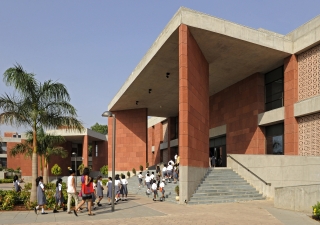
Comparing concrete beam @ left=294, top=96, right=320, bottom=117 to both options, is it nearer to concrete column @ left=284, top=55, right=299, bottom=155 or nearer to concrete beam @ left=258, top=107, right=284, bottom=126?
concrete column @ left=284, top=55, right=299, bottom=155

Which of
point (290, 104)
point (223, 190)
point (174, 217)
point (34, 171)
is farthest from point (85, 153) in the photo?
point (174, 217)

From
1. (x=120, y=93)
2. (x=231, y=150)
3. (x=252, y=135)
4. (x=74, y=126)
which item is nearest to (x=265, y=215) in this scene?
(x=74, y=126)

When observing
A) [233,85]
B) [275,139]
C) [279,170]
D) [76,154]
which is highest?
[233,85]

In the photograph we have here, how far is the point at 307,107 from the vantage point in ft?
69.1

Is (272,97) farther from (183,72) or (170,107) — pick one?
(170,107)

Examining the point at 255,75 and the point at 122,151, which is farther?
the point at 122,151

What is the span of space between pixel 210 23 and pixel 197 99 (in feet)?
14.0

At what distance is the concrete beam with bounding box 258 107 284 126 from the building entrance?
6347mm

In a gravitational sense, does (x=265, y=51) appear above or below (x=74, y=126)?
above

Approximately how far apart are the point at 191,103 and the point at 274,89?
9497 millimetres

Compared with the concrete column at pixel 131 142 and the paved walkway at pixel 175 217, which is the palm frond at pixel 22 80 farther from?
the concrete column at pixel 131 142

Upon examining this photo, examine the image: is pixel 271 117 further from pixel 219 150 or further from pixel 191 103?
pixel 219 150

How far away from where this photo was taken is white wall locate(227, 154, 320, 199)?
1808 centimetres

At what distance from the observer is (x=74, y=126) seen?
61.9 ft
